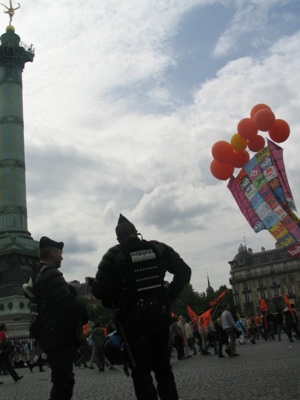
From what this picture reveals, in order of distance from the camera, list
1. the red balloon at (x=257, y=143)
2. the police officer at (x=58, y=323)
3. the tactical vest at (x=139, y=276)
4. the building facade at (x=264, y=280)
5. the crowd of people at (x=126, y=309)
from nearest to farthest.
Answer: the crowd of people at (x=126, y=309) < the tactical vest at (x=139, y=276) < the police officer at (x=58, y=323) < the red balloon at (x=257, y=143) < the building facade at (x=264, y=280)

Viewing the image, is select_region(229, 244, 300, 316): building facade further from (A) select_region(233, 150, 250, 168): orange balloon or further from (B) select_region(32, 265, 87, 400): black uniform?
(B) select_region(32, 265, 87, 400): black uniform

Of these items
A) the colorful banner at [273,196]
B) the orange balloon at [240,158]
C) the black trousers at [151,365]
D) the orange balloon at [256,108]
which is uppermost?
the orange balloon at [256,108]

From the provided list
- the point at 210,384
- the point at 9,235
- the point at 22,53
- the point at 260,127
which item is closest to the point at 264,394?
the point at 210,384

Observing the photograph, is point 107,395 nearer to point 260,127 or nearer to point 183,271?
point 183,271

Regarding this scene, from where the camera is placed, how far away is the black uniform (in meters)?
4.80

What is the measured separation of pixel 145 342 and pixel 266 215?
47.3ft

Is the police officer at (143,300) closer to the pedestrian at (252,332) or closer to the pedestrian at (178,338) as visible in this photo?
the pedestrian at (178,338)

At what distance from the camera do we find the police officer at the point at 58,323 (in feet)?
15.7

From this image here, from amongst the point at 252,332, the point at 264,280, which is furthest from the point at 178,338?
the point at 264,280

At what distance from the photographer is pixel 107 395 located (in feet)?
26.7

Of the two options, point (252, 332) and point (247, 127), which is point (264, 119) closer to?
point (247, 127)

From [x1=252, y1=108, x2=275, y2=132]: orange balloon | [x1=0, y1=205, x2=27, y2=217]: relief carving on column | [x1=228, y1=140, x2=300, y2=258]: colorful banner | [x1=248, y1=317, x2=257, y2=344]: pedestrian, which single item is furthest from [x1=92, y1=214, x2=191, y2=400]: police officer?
[x1=0, y1=205, x2=27, y2=217]: relief carving on column

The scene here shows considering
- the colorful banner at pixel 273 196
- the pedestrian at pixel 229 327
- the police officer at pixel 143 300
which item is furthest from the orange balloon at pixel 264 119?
the police officer at pixel 143 300

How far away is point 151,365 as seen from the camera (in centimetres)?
458
